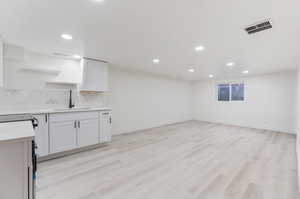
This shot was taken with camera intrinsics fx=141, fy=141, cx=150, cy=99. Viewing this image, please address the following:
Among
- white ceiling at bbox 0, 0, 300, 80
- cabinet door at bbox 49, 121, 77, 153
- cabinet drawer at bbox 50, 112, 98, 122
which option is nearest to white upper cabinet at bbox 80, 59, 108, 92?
white ceiling at bbox 0, 0, 300, 80

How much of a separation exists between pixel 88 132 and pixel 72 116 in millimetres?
530

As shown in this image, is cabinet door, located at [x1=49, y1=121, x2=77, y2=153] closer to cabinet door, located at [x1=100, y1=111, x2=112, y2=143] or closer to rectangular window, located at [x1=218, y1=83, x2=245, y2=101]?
cabinet door, located at [x1=100, y1=111, x2=112, y2=143]

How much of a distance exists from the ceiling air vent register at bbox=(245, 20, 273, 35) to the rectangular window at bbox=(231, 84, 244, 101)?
489 cm

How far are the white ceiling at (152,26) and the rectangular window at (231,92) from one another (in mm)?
3295

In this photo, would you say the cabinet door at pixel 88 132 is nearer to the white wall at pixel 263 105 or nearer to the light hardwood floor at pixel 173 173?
the light hardwood floor at pixel 173 173

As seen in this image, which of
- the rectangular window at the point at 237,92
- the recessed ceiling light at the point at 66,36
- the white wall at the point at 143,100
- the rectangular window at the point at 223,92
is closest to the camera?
the recessed ceiling light at the point at 66,36

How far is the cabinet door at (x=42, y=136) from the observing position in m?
2.66

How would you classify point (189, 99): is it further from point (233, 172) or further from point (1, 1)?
point (1, 1)

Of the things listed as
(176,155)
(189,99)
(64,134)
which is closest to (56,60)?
(64,134)

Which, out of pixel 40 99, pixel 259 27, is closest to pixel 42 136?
→ pixel 40 99

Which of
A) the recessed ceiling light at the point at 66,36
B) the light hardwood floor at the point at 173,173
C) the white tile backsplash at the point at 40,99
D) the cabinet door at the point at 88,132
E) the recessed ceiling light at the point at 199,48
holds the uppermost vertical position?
the recessed ceiling light at the point at 66,36

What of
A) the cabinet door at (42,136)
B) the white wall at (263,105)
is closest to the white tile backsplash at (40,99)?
the cabinet door at (42,136)

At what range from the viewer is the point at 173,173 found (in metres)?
2.32

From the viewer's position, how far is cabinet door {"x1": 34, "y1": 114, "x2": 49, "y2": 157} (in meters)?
2.66
